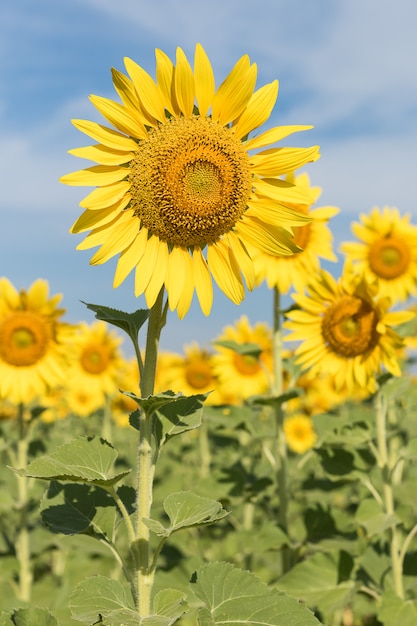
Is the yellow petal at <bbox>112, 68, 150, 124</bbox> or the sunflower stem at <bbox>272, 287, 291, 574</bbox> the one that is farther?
the sunflower stem at <bbox>272, 287, 291, 574</bbox>

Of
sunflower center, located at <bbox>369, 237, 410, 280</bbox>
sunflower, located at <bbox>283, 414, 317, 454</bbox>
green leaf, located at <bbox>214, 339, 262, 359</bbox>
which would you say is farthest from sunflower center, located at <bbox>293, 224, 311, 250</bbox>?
sunflower, located at <bbox>283, 414, 317, 454</bbox>

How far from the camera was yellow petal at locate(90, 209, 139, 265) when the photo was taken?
2.61 metres

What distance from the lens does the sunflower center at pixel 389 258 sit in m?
7.20

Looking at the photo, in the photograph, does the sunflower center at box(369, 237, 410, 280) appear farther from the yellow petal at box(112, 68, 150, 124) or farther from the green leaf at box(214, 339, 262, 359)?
the yellow petal at box(112, 68, 150, 124)

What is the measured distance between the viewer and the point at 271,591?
256 cm

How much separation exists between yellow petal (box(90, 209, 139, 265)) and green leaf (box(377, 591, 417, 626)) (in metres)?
2.54

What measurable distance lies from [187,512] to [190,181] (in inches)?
46.2

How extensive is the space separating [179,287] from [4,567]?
3.98 meters

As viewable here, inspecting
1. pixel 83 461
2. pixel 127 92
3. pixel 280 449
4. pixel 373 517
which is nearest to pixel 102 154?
pixel 127 92

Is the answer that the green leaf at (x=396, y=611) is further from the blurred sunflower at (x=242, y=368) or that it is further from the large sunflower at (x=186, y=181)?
the blurred sunflower at (x=242, y=368)

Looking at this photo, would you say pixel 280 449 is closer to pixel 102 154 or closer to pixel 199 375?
pixel 102 154

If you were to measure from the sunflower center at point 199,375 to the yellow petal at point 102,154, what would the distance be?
6.28m

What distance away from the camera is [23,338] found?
650 centimetres

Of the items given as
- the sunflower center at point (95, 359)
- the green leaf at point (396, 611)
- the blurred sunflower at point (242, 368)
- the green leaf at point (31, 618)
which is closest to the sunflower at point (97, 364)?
the sunflower center at point (95, 359)
